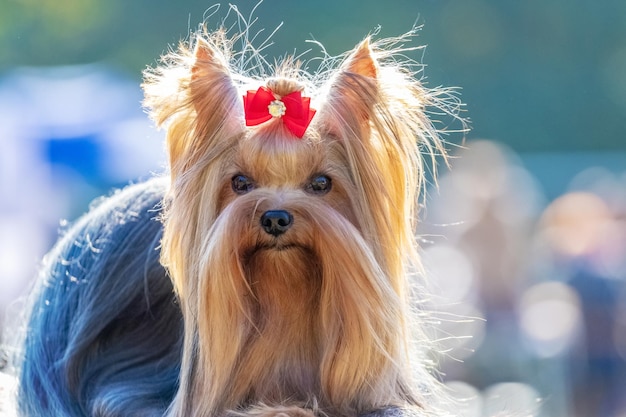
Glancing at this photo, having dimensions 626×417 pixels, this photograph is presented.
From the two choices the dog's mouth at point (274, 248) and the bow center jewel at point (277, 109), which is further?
the bow center jewel at point (277, 109)

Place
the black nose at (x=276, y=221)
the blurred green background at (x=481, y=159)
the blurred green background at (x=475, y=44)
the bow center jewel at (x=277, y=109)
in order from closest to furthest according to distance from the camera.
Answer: the black nose at (x=276, y=221) < the bow center jewel at (x=277, y=109) < the blurred green background at (x=481, y=159) < the blurred green background at (x=475, y=44)

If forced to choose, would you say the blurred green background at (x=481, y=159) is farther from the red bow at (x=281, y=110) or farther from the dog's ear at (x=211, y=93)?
the red bow at (x=281, y=110)

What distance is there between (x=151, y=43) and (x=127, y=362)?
12015 mm

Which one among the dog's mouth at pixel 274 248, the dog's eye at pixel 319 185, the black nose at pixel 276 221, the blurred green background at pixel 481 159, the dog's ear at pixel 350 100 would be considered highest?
the blurred green background at pixel 481 159

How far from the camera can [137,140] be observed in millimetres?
9383

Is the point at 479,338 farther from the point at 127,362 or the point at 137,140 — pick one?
the point at 137,140

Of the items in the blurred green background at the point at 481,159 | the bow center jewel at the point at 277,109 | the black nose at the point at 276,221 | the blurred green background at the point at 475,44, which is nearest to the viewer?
the black nose at the point at 276,221

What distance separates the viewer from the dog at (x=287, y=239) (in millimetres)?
2479

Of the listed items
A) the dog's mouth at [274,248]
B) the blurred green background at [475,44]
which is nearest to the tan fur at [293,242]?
the dog's mouth at [274,248]

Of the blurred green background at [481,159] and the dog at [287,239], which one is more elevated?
the blurred green background at [481,159]

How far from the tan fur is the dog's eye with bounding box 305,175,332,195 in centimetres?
2

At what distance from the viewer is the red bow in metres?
2.55

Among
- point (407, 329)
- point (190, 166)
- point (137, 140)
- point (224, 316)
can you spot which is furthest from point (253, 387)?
point (137, 140)

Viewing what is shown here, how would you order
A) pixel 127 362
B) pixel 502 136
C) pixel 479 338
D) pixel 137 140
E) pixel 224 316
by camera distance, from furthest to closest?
pixel 502 136 < pixel 137 140 < pixel 479 338 < pixel 127 362 < pixel 224 316
